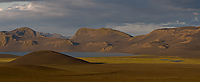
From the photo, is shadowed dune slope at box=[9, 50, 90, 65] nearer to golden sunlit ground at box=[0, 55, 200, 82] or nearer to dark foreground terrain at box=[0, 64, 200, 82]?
golden sunlit ground at box=[0, 55, 200, 82]

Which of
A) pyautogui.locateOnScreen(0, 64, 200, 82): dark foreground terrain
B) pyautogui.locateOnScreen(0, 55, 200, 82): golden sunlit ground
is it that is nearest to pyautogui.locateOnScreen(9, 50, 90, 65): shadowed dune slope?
pyautogui.locateOnScreen(0, 55, 200, 82): golden sunlit ground

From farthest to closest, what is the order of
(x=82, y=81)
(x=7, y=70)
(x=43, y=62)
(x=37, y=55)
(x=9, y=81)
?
(x=37, y=55)
(x=43, y=62)
(x=7, y=70)
(x=82, y=81)
(x=9, y=81)

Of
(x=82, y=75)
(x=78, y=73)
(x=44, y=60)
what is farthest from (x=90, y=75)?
(x=44, y=60)

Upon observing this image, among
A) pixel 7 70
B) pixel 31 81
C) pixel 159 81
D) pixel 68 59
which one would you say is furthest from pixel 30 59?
pixel 159 81

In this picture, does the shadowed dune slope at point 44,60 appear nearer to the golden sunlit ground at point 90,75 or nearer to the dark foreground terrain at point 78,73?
the dark foreground terrain at point 78,73

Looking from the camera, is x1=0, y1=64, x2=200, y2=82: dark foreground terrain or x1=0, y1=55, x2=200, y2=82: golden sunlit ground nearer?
x1=0, y1=64, x2=200, y2=82: dark foreground terrain

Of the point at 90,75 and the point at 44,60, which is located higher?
the point at 44,60

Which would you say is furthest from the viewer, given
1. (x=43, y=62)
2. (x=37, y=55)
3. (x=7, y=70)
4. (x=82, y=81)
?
(x=37, y=55)

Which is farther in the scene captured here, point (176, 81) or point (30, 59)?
point (30, 59)

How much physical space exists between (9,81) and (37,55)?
71.0 meters

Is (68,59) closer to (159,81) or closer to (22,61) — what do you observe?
(22,61)

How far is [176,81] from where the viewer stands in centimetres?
4078

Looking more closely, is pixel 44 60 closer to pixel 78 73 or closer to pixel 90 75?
pixel 78 73

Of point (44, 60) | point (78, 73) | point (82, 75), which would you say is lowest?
point (78, 73)
